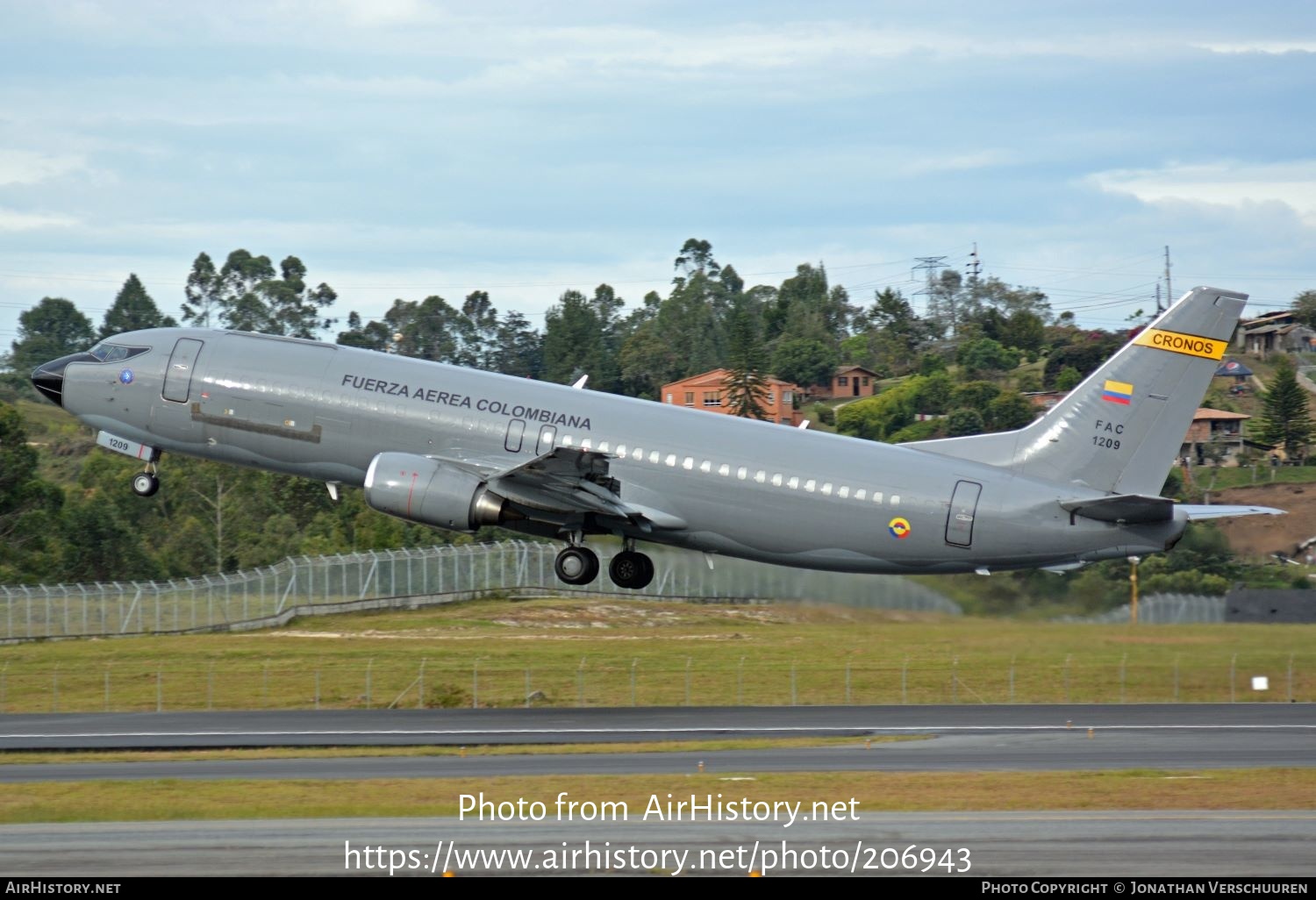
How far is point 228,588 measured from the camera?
70.0 m

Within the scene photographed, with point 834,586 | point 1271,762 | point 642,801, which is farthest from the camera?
point 834,586

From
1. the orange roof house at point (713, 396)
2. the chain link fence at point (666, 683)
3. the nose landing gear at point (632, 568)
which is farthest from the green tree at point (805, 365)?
the nose landing gear at point (632, 568)

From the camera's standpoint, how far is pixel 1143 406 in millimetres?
36594

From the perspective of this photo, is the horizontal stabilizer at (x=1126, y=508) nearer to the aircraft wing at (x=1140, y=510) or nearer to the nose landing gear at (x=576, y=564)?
the aircraft wing at (x=1140, y=510)

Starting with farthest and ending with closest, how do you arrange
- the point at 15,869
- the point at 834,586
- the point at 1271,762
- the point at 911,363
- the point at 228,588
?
the point at 911,363
the point at 228,588
the point at 834,586
the point at 1271,762
the point at 15,869

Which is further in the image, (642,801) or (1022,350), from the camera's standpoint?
(1022,350)

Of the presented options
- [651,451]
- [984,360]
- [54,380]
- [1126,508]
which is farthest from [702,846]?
[984,360]

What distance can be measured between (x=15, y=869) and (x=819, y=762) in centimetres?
1849

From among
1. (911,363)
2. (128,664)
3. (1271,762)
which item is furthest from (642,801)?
(911,363)

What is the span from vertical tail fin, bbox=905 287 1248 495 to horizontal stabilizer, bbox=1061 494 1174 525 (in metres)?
1.09

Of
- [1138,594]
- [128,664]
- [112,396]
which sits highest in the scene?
[112,396]

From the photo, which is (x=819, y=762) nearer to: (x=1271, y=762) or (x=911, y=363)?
(x=1271, y=762)

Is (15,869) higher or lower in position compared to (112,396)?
lower

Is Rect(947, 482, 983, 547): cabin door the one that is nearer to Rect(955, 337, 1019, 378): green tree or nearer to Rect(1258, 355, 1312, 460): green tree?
Rect(1258, 355, 1312, 460): green tree
